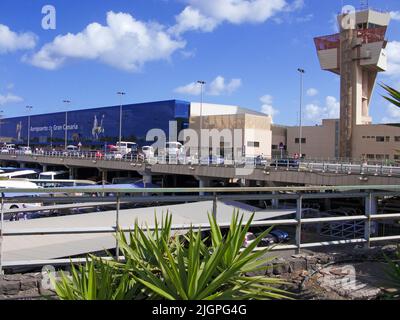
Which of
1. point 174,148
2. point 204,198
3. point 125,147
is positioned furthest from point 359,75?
point 204,198

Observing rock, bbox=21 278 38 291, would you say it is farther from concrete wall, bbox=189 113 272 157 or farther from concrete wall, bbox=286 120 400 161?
concrete wall, bbox=189 113 272 157

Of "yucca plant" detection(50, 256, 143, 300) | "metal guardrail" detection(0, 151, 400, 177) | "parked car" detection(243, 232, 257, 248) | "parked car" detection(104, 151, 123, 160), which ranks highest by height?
"parked car" detection(104, 151, 123, 160)

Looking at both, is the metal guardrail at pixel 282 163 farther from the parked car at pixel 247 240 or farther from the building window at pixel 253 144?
the parked car at pixel 247 240

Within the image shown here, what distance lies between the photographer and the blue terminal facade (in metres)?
75.4

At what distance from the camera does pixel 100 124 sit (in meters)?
88.1

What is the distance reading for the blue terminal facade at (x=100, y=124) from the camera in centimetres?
7538

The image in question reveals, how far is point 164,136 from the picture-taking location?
74.0 m

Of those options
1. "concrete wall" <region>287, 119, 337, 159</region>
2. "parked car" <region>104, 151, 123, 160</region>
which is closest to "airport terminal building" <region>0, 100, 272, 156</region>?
"concrete wall" <region>287, 119, 337, 159</region>

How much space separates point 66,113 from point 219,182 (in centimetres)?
5913

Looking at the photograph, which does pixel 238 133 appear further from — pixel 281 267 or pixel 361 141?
pixel 281 267

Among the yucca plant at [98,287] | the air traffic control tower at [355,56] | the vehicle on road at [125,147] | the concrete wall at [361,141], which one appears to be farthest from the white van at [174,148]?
the yucca plant at [98,287]

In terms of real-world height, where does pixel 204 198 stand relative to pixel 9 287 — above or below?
above

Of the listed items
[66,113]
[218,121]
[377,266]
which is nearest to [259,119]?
[218,121]
